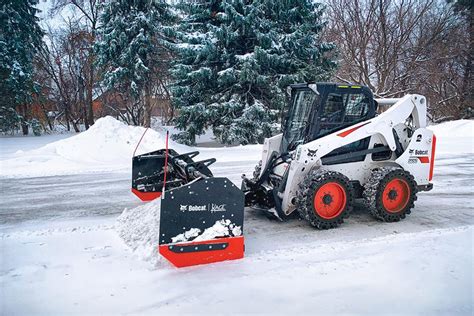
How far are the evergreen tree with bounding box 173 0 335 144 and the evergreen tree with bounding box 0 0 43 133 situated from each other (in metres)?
10.9

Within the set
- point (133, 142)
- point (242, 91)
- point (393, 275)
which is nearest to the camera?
point (393, 275)

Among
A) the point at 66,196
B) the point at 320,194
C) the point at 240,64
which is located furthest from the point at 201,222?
the point at 240,64

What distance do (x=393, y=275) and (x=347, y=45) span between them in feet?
74.7

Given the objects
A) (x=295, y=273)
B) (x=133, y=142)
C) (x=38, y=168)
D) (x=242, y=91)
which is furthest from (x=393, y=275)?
(x=242, y=91)

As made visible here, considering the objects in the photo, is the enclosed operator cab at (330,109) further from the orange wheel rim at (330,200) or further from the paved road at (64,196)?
the paved road at (64,196)

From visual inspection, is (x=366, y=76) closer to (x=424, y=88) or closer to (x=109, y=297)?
(x=424, y=88)

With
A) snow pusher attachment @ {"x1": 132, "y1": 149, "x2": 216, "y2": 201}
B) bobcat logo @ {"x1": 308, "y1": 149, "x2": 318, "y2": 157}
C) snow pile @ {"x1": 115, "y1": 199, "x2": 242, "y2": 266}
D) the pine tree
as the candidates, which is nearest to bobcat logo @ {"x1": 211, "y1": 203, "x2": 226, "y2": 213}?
snow pile @ {"x1": 115, "y1": 199, "x2": 242, "y2": 266}

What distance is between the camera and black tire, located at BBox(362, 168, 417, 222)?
5.06m

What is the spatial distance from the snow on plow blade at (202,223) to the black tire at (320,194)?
3.47ft

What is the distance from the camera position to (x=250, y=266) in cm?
390

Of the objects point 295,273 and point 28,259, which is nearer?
point 295,273

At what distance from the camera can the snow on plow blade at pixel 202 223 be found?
377 cm

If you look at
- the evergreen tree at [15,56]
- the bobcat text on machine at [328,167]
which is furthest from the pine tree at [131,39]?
the bobcat text on machine at [328,167]

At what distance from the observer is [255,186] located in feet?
18.0
